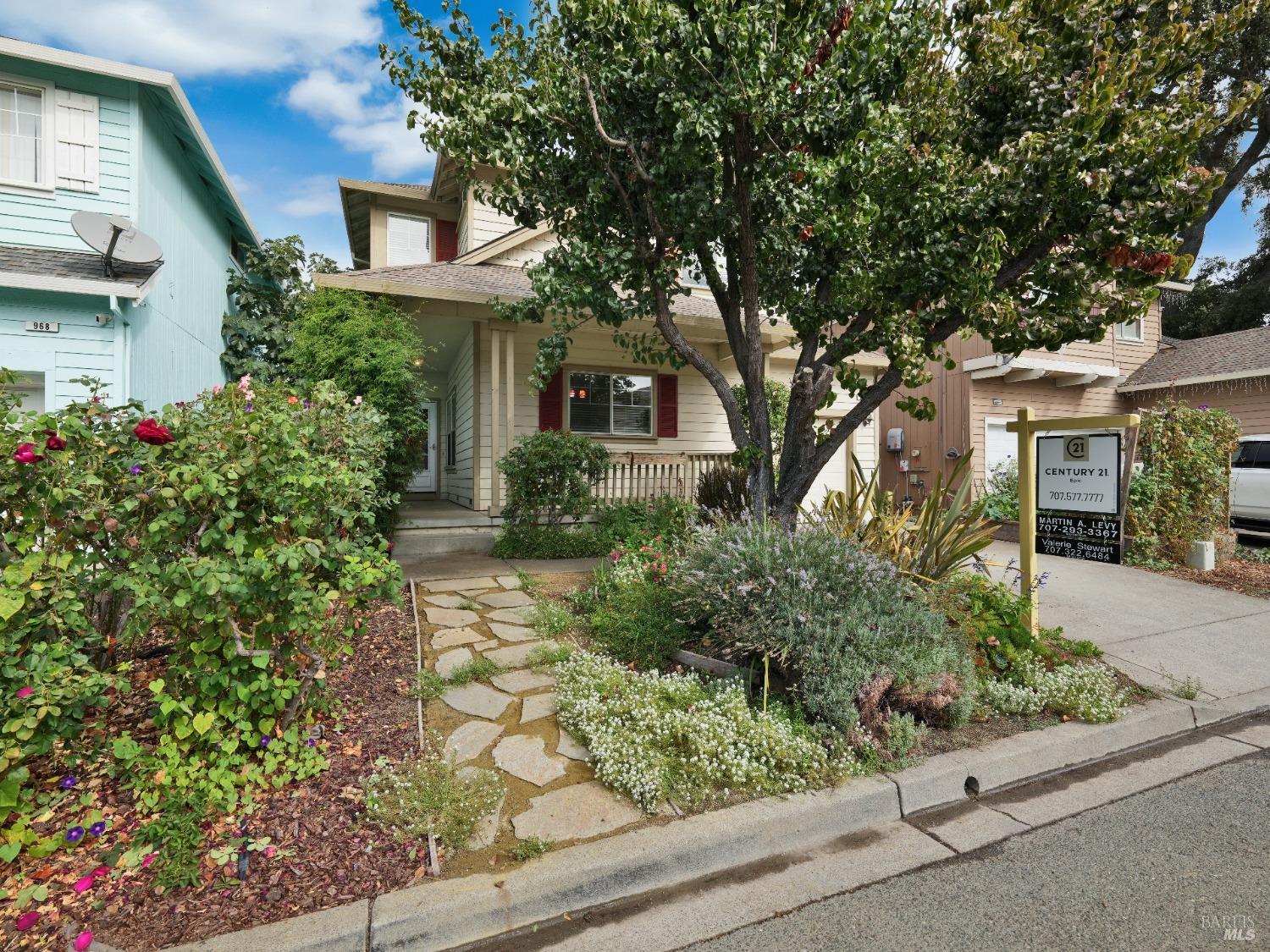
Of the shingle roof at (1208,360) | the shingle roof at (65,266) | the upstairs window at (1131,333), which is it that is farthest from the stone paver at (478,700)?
the upstairs window at (1131,333)

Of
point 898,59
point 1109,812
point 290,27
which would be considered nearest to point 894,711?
point 1109,812

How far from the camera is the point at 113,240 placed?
243 inches

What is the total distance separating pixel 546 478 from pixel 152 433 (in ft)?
16.9

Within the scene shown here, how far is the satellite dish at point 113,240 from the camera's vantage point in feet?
20.0

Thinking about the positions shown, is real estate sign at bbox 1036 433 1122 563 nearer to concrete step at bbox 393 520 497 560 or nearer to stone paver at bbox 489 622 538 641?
stone paver at bbox 489 622 538 641

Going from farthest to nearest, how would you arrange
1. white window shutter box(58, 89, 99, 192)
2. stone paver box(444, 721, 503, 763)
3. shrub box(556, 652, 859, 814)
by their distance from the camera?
white window shutter box(58, 89, 99, 192) → stone paver box(444, 721, 503, 763) → shrub box(556, 652, 859, 814)

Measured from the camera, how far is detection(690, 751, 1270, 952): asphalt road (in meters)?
1.94

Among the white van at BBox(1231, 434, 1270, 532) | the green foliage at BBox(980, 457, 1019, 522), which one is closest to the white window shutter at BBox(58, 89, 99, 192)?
the green foliage at BBox(980, 457, 1019, 522)

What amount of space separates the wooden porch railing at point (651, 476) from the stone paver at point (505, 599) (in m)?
3.08

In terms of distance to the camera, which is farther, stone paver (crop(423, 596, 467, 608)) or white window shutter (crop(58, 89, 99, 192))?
white window shutter (crop(58, 89, 99, 192))

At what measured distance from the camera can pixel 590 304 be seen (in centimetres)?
582

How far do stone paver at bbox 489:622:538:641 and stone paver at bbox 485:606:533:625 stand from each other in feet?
0.22

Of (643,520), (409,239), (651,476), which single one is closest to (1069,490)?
(643,520)

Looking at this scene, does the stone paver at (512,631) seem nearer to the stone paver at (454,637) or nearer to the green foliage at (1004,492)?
the stone paver at (454,637)
